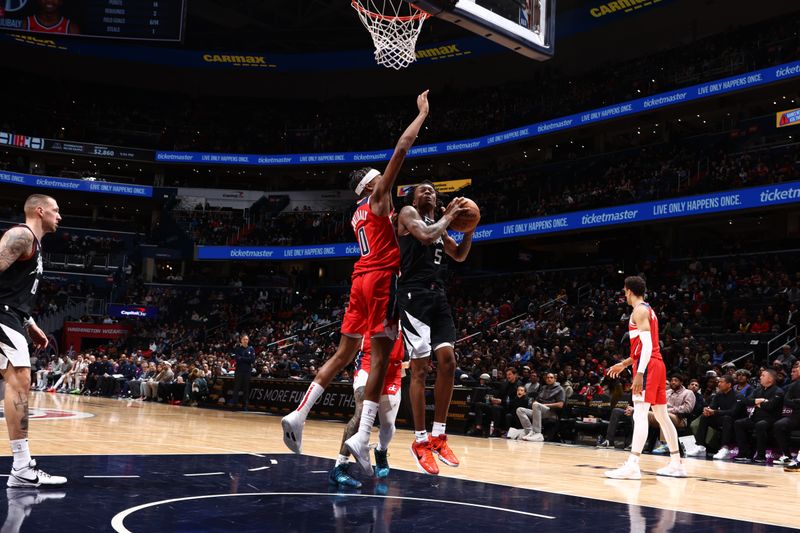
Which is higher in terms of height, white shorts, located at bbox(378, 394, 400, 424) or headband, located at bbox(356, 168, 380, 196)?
headband, located at bbox(356, 168, 380, 196)

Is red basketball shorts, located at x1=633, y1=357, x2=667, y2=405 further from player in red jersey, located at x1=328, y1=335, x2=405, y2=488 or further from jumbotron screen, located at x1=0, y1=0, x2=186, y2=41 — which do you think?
jumbotron screen, located at x1=0, y1=0, x2=186, y2=41

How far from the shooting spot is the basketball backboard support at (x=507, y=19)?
7.43 meters

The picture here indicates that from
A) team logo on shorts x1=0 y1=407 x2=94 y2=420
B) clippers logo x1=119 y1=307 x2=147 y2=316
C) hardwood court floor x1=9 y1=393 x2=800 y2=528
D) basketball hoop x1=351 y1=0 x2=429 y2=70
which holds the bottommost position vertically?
team logo on shorts x1=0 y1=407 x2=94 y2=420

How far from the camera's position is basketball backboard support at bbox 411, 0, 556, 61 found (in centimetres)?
743

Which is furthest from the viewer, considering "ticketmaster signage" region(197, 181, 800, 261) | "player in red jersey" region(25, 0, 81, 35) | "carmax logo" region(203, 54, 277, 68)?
"carmax logo" region(203, 54, 277, 68)

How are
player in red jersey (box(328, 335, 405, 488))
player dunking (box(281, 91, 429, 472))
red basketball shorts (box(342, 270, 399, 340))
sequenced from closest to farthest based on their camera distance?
player dunking (box(281, 91, 429, 472)) → red basketball shorts (box(342, 270, 399, 340)) → player in red jersey (box(328, 335, 405, 488))

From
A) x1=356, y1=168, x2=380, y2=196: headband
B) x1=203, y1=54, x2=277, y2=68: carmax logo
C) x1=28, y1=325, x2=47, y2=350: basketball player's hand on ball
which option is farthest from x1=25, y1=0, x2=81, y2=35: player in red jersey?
Answer: x1=356, y1=168, x2=380, y2=196: headband

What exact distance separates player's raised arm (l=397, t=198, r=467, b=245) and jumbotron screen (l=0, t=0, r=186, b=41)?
2586 centimetres

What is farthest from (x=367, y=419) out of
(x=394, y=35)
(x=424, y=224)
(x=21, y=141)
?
(x=21, y=141)

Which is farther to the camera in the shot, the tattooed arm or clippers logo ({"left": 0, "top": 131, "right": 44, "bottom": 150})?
clippers logo ({"left": 0, "top": 131, "right": 44, "bottom": 150})

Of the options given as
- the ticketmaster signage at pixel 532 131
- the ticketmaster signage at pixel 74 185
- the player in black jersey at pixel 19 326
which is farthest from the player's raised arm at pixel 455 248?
the ticketmaster signage at pixel 74 185

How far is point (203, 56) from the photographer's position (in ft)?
125

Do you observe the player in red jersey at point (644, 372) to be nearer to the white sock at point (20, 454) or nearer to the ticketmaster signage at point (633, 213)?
the white sock at point (20, 454)

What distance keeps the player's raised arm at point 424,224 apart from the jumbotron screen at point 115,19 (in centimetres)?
2586
